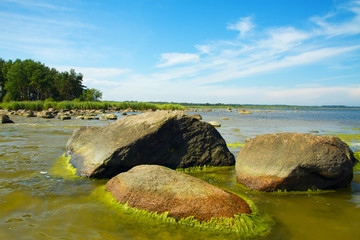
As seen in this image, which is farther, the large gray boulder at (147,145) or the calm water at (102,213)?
the large gray boulder at (147,145)

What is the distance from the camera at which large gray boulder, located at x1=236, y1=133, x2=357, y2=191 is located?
219 inches

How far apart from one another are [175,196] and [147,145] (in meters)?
2.94

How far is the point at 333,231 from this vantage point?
3.81 m

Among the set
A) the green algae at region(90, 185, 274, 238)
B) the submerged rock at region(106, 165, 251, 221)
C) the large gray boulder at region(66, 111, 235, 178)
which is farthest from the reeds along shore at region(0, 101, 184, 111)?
the green algae at region(90, 185, 274, 238)

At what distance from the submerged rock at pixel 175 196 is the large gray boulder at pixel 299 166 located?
1.59 metres

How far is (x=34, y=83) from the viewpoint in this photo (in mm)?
63281

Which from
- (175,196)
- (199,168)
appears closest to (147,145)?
(199,168)

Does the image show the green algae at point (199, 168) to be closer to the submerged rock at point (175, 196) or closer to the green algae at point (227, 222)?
the submerged rock at point (175, 196)

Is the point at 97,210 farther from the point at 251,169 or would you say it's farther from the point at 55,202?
the point at 251,169

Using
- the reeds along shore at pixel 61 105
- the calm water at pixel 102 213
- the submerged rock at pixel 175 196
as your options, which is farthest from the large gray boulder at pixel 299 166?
the reeds along shore at pixel 61 105

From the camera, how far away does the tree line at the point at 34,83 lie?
61.4m

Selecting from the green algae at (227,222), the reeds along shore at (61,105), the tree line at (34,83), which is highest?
the tree line at (34,83)

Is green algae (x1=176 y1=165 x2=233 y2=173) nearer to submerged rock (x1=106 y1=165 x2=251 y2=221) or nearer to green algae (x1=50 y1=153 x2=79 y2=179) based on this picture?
submerged rock (x1=106 y1=165 x2=251 y2=221)

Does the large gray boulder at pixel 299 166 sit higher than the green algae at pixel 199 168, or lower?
higher
